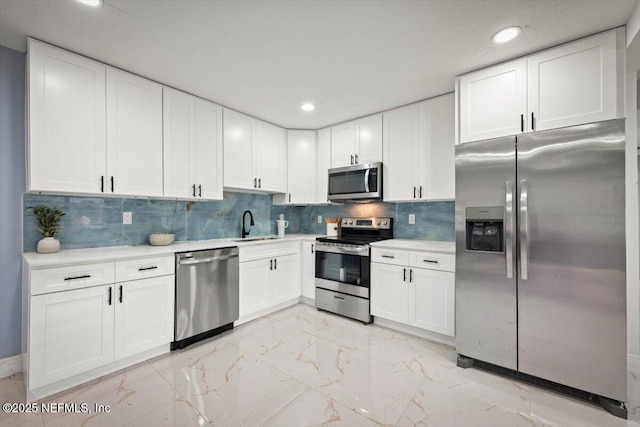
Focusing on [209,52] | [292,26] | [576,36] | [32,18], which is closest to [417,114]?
[576,36]

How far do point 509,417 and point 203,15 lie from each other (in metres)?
3.13

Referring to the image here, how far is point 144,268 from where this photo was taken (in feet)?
7.63

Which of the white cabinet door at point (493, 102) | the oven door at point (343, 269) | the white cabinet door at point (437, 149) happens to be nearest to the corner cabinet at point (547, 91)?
the white cabinet door at point (493, 102)

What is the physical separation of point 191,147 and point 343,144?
1876mm

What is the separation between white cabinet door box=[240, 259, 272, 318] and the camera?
3.12 metres

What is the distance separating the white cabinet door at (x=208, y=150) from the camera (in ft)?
9.75

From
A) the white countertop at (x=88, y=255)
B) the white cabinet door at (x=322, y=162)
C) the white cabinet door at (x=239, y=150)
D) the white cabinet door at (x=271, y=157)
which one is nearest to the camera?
the white countertop at (x=88, y=255)

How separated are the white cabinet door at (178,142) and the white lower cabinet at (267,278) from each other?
0.93 meters

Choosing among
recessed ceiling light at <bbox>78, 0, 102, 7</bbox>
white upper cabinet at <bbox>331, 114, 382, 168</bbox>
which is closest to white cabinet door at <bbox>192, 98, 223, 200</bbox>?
recessed ceiling light at <bbox>78, 0, 102, 7</bbox>

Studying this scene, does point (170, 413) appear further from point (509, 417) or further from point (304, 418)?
point (509, 417)

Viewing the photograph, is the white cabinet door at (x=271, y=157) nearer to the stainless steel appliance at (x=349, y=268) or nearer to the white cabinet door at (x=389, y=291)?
the stainless steel appliance at (x=349, y=268)

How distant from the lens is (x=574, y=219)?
6.20ft

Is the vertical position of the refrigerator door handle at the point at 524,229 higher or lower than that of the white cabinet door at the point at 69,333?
higher

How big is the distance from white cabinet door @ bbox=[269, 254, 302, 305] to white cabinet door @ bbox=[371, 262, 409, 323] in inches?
44.1
